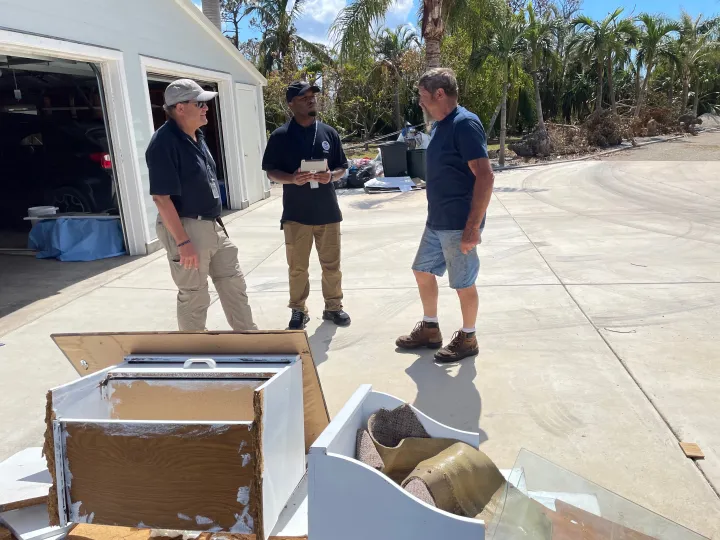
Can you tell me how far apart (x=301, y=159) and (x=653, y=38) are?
20.9m

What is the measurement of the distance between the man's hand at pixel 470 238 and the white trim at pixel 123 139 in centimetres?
524

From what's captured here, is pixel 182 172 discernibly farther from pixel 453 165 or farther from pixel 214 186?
pixel 453 165

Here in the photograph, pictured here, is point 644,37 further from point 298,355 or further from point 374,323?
point 298,355

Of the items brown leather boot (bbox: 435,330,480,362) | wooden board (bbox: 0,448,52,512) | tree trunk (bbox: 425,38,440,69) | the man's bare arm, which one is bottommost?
brown leather boot (bbox: 435,330,480,362)

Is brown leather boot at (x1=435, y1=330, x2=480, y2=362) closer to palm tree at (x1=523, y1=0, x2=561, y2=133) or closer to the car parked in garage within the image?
the car parked in garage

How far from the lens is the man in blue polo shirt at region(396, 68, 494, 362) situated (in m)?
3.48

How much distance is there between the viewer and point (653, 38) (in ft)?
67.3

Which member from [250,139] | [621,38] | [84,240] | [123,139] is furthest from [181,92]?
[621,38]

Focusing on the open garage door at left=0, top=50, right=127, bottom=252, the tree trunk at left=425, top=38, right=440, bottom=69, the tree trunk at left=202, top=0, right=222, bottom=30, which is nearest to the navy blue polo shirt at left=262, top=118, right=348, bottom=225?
the open garage door at left=0, top=50, right=127, bottom=252

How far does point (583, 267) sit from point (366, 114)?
20.2 meters

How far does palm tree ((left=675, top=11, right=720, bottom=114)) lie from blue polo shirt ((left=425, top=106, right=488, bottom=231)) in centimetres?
2345

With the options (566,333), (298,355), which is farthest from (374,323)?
(298,355)

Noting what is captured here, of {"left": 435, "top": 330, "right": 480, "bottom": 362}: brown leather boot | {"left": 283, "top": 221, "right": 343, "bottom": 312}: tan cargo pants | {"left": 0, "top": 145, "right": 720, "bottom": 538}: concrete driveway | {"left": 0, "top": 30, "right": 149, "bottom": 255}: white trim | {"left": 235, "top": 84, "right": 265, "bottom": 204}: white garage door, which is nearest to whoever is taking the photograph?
{"left": 0, "top": 145, "right": 720, "bottom": 538}: concrete driveway

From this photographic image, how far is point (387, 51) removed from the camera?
80.3ft
